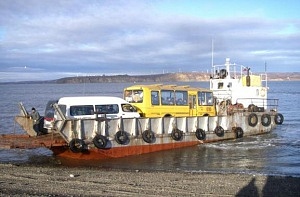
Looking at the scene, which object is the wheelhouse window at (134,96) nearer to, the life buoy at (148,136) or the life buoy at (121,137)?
the life buoy at (148,136)

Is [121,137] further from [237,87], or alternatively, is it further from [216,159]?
[237,87]

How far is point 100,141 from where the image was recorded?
17.7 m

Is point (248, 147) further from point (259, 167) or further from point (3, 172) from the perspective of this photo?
point (3, 172)

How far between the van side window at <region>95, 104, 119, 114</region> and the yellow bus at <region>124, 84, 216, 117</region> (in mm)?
1554

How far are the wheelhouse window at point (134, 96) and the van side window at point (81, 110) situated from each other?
9.63 feet

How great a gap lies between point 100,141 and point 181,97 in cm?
595

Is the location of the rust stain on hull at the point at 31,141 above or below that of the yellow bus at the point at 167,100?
below

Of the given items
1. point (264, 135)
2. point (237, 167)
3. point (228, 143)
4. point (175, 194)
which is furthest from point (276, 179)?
point (264, 135)

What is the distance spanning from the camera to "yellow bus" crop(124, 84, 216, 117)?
20.5m

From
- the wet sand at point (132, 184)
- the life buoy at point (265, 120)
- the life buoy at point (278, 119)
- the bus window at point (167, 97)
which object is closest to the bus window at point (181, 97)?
the bus window at point (167, 97)

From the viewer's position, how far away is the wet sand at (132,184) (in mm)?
11188

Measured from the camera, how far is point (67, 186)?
11.9 m

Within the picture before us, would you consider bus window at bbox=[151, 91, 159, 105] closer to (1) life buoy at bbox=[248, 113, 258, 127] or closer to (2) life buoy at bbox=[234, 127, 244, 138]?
(2) life buoy at bbox=[234, 127, 244, 138]

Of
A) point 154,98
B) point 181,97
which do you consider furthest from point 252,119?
point 154,98
